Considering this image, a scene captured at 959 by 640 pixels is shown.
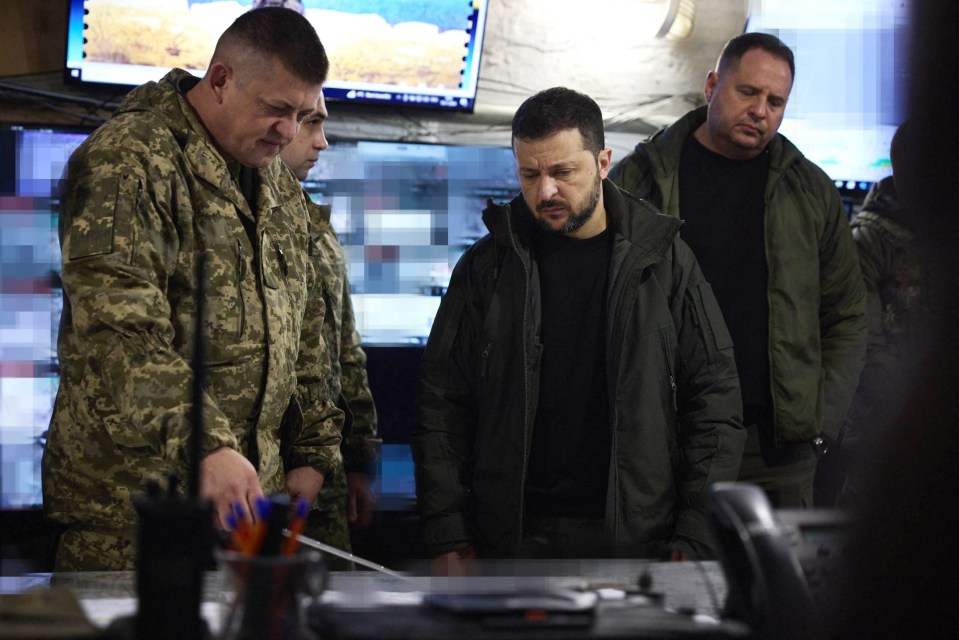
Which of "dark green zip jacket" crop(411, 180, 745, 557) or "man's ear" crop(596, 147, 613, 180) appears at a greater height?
"man's ear" crop(596, 147, 613, 180)

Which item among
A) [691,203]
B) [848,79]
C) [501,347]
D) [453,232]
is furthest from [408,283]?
[848,79]

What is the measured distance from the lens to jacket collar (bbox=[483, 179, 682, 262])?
111 inches

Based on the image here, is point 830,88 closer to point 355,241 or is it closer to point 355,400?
point 355,241

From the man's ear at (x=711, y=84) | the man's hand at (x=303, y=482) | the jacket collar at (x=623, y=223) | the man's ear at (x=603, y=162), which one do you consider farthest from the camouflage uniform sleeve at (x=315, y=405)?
the man's ear at (x=711, y=84)

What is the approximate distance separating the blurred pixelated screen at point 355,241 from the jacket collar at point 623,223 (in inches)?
65.7

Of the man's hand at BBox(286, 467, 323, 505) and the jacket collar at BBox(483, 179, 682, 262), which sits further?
the jacket collar at BBox(483, 179, 682, 262)

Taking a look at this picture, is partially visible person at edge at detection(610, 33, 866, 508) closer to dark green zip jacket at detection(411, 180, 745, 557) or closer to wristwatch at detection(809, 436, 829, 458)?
wristwatch at detection(809, 436, 829, 458)

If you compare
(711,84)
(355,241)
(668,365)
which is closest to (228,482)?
(668,365)

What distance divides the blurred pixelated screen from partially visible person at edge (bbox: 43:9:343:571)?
1728mm

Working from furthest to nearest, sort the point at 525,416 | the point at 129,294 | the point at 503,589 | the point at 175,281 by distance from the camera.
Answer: the point at 525,416 → the point at 175,281 → the point at 129,294 → the point at 503,589

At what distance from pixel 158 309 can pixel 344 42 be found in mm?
2566

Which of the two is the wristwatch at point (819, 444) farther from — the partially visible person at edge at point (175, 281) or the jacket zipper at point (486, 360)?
the partially visible person at edge at point (175, 281)

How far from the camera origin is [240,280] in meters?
2.43

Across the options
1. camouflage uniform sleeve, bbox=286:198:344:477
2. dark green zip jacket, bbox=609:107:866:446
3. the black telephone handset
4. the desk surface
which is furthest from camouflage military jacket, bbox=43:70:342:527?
dark green zip jacket, bbox=609:107:866:446
